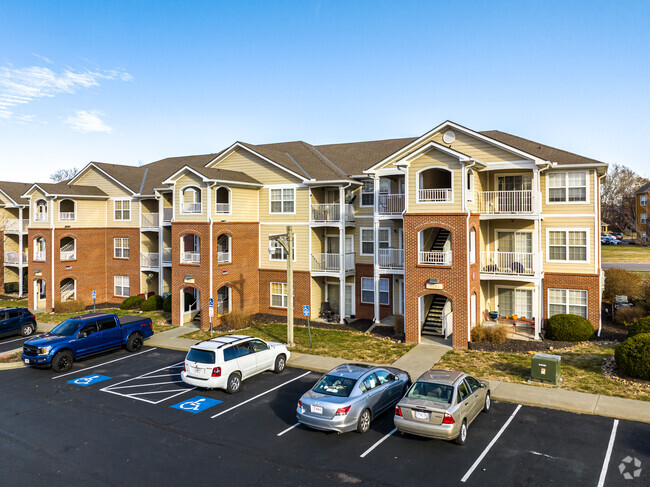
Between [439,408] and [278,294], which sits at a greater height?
[278,294]

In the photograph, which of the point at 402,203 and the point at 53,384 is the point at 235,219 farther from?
the point at 53,384

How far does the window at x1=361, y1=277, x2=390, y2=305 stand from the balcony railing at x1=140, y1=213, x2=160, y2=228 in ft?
53.0

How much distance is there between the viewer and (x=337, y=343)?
22359mm

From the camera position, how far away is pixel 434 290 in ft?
71.8

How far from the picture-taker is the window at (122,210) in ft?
115

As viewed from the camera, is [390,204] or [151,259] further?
[151,259]

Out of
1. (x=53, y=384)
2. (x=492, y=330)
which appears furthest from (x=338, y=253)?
(x=53, y=384)

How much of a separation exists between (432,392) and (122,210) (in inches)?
1192

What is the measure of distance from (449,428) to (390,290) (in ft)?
53.0

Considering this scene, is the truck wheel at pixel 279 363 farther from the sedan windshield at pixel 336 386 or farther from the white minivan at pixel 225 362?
the sedan windshield at pixel 336 386

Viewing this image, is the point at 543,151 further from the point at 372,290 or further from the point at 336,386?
the point at 336,386

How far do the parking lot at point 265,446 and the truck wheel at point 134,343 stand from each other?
18.1 feet

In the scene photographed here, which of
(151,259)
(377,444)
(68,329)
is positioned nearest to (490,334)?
(377,444)

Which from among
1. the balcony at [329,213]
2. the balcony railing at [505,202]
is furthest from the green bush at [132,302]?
the balcony railing at [505,202]
